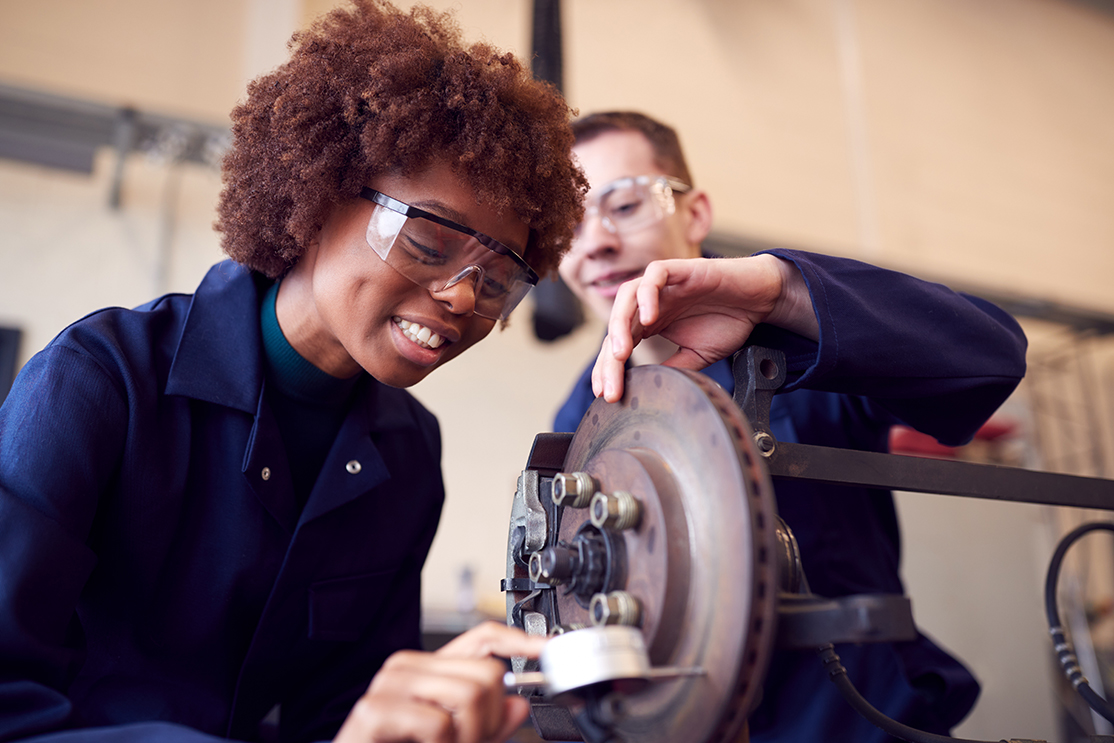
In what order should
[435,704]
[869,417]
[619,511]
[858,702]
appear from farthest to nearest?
1. [869,417]
2. [858,702]
3. [619,511]
4. [435,704]

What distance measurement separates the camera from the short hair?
1938mm

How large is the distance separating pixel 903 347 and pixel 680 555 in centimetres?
58

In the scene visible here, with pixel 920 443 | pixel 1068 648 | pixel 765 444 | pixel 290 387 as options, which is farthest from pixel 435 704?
pixel 920 443

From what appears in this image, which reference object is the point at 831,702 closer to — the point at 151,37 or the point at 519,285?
the point at 519,285

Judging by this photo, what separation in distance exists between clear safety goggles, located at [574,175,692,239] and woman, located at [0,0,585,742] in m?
0.35

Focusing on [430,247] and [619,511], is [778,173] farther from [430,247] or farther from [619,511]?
[619,511]

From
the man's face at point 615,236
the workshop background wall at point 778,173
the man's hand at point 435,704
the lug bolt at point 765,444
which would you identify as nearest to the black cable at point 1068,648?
the lug bolt at point 765,444

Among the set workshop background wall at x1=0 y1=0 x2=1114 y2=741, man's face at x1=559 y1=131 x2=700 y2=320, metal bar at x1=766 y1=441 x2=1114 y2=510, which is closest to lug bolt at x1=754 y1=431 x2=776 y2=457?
metal bar at x1=766 y1=441 x2=1114 y2=510

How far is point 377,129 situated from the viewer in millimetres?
1223

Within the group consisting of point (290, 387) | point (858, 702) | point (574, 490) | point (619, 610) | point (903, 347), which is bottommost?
point (858, 702)

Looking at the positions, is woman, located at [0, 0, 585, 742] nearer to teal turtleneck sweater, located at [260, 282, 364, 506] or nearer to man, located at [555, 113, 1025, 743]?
teal turtleneck sweater, located at [260, 282, 364, 506]

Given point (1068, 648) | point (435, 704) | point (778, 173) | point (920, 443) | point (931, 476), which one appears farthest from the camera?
point (778, 173)

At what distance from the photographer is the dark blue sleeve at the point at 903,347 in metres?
1.08

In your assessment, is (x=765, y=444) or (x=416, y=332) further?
(x=416, y=332)
